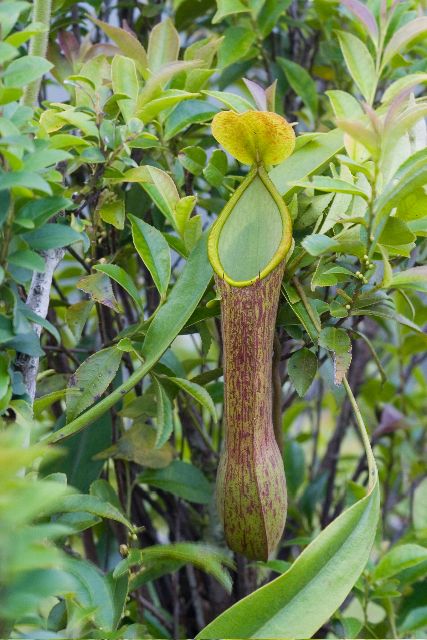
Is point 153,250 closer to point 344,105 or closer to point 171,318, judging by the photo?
point 171,318

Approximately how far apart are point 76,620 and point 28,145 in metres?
0.30

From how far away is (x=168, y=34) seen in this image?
29.4 inches

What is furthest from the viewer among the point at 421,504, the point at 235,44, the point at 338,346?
the point at 421,504

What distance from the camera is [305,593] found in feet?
1.70

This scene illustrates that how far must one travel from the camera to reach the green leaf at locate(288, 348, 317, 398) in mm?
635

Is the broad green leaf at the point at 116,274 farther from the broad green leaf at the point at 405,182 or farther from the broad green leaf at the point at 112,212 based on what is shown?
the broad green leaf at the point at 405,182

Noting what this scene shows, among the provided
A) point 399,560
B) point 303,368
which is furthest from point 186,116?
point 399,560

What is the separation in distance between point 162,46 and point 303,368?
346 millimetres

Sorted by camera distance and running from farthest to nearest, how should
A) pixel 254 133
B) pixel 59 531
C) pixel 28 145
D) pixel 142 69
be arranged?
pixel 142 69 < pixel 254 133 < pixel 28 145 < pixel 59 531

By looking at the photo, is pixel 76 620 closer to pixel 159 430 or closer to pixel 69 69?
pixel 159 430

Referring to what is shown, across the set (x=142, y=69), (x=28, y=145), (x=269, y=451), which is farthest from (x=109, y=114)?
(x=269, y=451)

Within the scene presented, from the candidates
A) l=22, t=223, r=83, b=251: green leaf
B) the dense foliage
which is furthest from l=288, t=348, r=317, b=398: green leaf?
l=22, t=223, r=83, b=251: green leaf

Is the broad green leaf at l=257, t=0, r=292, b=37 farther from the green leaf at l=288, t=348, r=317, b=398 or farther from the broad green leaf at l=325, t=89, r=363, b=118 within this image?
the green leaf at l=288, t=348, r=317, b=398

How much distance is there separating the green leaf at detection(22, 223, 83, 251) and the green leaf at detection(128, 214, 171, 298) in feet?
0.36
